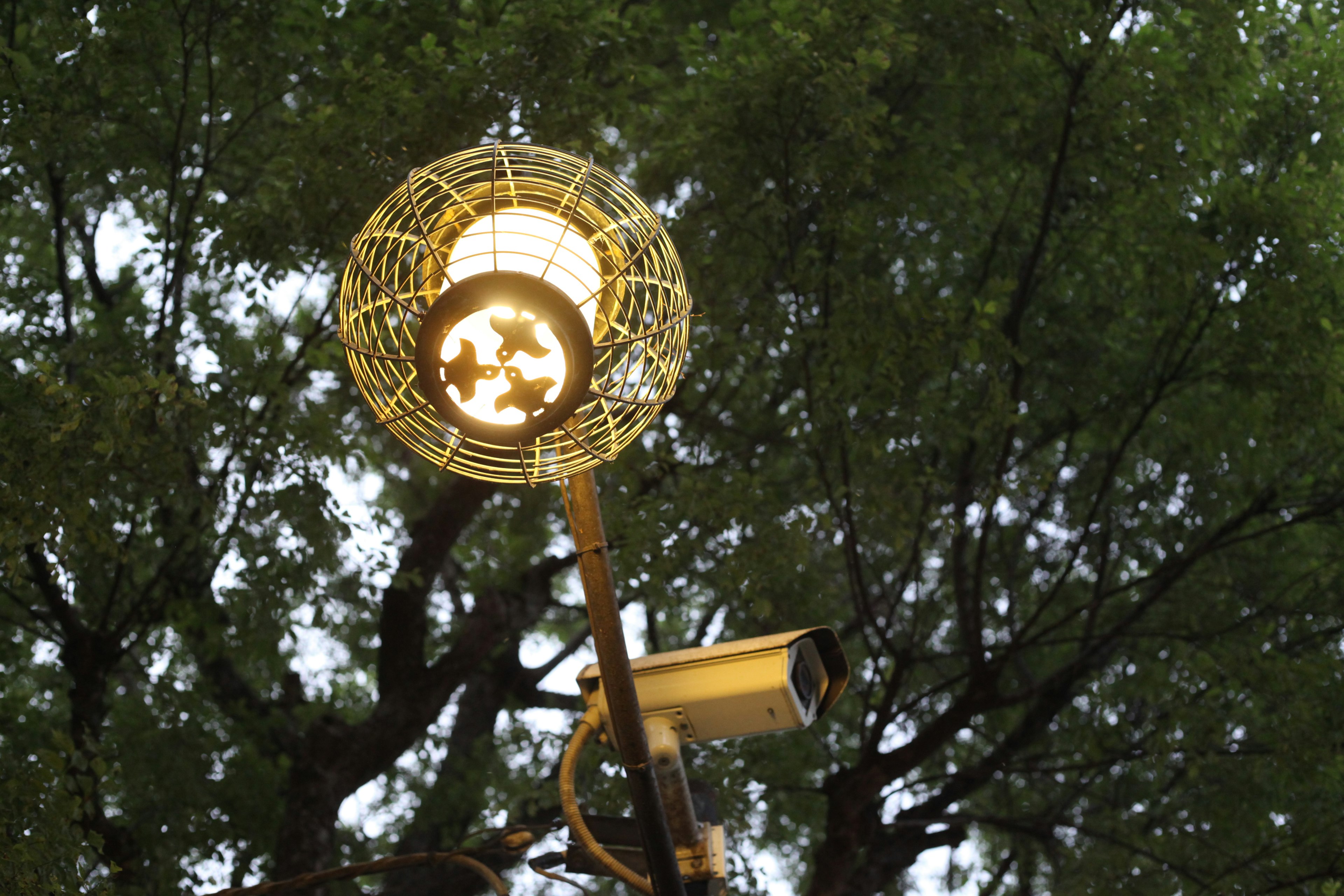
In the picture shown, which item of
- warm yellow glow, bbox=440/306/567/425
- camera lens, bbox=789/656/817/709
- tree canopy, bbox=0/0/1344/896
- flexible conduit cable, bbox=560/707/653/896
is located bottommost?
flexible conduit cable, bbox=560/707/653/896

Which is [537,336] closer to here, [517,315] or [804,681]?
[517,315]

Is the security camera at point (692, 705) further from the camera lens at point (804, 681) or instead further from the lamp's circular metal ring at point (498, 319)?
the lamp's circular metal ring at point (498, 319)

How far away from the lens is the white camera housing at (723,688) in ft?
7.77

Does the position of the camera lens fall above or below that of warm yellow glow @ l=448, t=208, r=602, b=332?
below

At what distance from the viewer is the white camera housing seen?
2369mm

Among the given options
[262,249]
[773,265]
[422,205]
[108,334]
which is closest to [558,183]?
[422,205]

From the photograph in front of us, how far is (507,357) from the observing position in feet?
5.62

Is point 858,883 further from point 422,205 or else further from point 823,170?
point 422,205

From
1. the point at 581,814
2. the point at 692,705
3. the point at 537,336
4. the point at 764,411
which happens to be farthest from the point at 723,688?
the point at 764,411

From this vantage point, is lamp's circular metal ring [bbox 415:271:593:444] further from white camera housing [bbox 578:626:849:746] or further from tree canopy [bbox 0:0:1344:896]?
tree canopy [bbox 0:0:1344:896]

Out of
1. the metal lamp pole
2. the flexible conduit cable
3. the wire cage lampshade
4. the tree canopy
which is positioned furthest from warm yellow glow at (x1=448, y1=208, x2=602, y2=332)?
the tree canopy

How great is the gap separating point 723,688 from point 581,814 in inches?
18.0

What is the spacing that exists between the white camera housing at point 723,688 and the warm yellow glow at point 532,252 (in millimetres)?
815

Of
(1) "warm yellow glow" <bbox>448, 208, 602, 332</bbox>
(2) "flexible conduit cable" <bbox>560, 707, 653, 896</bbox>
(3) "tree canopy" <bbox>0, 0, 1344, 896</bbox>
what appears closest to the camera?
(1) "warm yellow glow" <bbox>448, 208, 602, 332</bbox>
